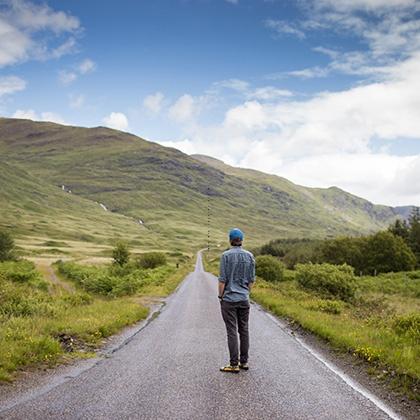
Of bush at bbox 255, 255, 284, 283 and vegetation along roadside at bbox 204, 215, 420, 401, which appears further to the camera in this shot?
bush at bbox 255, 255, 284, 283

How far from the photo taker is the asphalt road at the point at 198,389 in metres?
7.79

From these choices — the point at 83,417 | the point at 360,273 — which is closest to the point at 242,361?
the point at 83,417

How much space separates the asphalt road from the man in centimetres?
71

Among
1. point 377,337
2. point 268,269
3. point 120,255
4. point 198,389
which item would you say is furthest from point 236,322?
point 120,255

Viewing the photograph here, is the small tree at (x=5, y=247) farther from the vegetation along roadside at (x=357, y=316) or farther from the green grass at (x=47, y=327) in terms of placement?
the green grass at (x=47, y=327)

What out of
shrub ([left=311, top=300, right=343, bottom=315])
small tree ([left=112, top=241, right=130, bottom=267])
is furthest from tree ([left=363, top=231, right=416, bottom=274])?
shrub ([left=311, top=300, right=343, bottom=315])

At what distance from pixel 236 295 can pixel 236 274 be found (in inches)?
19.8

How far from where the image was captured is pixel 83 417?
7.43m

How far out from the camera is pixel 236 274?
37.4 feet

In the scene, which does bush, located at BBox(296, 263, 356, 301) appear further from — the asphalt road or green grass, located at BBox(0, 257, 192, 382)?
the asphalt road

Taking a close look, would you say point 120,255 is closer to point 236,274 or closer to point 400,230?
point 400,230

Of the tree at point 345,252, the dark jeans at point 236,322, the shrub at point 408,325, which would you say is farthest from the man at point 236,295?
the tree at point 345,252

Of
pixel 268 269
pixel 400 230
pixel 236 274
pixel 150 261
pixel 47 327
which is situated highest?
pixel 400 230

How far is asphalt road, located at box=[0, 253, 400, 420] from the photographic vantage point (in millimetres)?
7793
